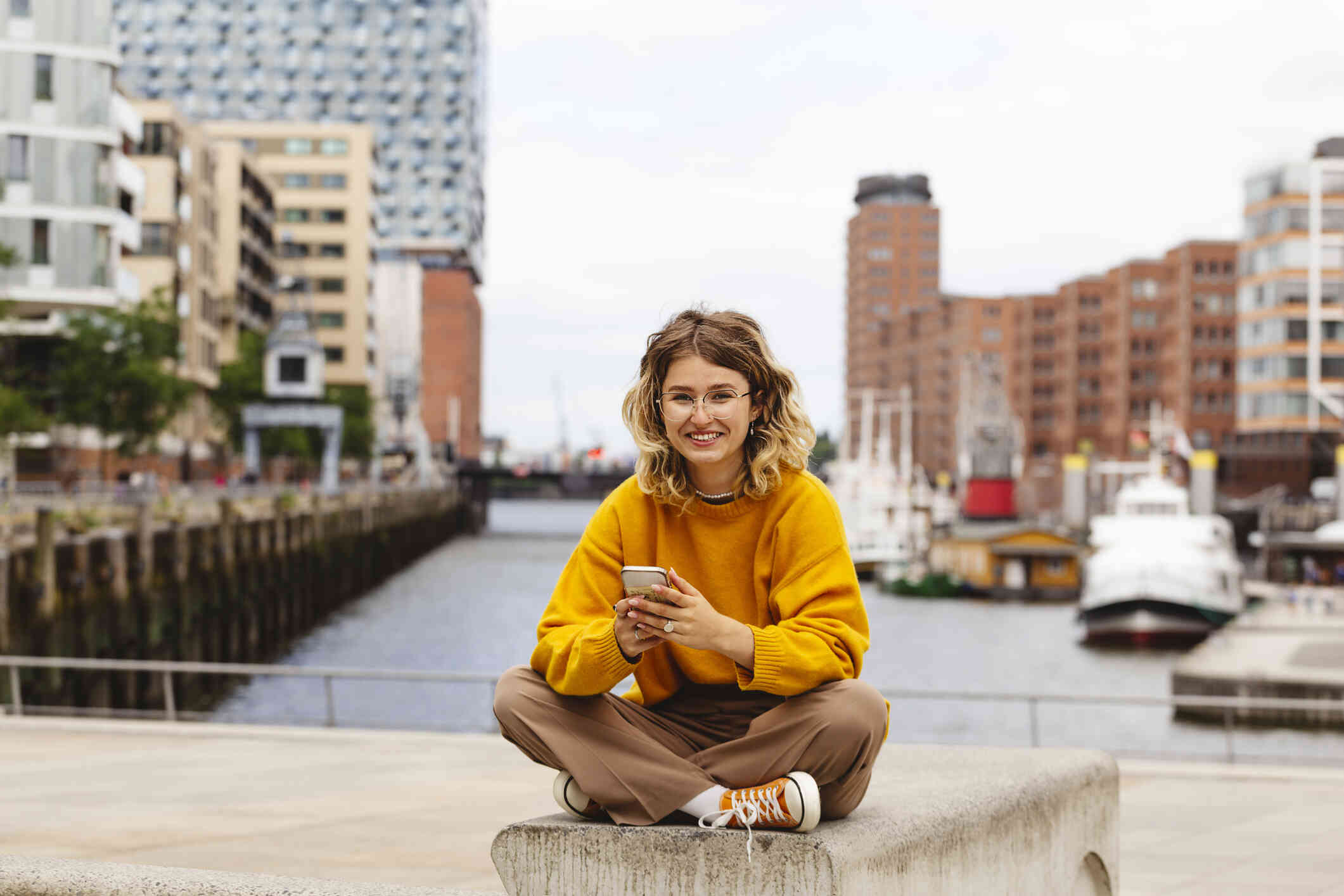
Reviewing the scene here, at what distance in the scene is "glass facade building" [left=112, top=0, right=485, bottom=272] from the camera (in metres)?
180

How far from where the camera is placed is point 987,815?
4.79 metres

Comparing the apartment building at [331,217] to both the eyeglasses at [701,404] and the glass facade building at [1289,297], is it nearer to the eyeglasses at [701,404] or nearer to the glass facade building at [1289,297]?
the glass facade building at [1289,297]

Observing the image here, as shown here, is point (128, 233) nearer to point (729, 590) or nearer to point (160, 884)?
point (160, 884)

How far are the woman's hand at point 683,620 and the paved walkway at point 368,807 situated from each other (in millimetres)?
2121

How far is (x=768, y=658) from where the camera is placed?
3.98 metres

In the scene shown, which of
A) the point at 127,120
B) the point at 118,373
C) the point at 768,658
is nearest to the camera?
the point at 768,658

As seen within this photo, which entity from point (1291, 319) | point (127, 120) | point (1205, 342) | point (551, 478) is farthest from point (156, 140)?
point (1205, 342)

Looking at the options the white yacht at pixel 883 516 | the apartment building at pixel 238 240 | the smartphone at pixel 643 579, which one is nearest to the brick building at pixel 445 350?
the white yacht at pixel 883 516

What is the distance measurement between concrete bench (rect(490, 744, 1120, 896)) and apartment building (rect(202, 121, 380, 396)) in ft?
396

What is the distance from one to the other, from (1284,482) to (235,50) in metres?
132

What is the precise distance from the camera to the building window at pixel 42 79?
46906 mm

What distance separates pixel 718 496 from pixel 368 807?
561 cm

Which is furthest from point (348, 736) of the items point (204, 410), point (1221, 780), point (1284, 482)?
point (1284, 482)

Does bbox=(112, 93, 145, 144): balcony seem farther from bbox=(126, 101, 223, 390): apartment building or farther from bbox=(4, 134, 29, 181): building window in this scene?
bbox=(4, 134, 29, 181): building window
